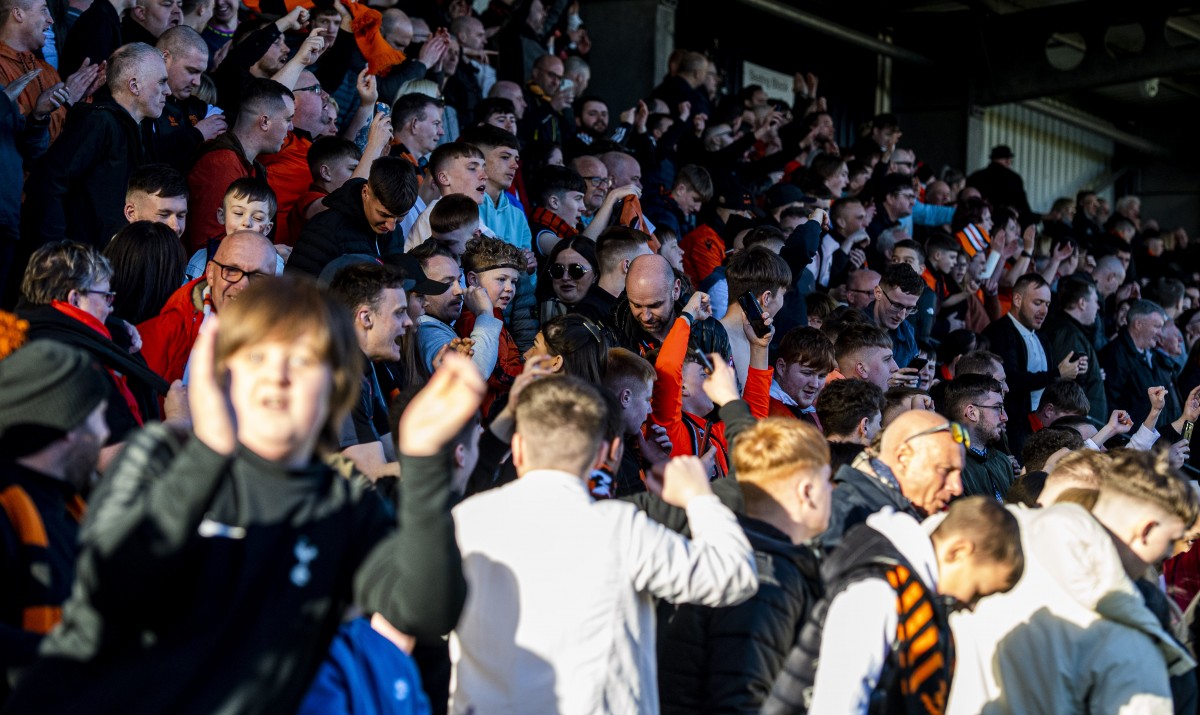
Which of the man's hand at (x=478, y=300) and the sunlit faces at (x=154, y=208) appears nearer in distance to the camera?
the sunlit faces at (x=154, y=208)

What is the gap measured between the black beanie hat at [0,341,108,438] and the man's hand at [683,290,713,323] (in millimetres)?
3149

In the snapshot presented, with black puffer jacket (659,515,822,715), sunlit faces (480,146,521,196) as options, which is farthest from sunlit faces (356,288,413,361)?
sunlit faces (480,146,521,196)

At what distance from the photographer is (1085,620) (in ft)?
10.8

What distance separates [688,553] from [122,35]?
489 centimetres

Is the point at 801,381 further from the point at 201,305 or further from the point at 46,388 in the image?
the point at 46,388

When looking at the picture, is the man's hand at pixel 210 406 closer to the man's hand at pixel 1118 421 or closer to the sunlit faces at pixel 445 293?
the sunlit faces at pixel 445 293

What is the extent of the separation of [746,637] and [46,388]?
1.65 meters

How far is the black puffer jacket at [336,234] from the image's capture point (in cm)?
A: 521

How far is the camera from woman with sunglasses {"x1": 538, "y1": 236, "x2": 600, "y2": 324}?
19.4 feet

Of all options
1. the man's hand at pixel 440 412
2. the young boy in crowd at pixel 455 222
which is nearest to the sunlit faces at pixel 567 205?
the young boy in crowd at pixel 455 222

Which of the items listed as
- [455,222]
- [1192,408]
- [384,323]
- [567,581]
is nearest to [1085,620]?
[567,581]

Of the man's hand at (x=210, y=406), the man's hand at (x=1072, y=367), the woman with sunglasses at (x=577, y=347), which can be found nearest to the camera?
the man's hand at (x=210, y=406)

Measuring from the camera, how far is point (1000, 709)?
3348 millimetres

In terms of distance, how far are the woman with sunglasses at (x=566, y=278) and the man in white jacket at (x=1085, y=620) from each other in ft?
9.15
